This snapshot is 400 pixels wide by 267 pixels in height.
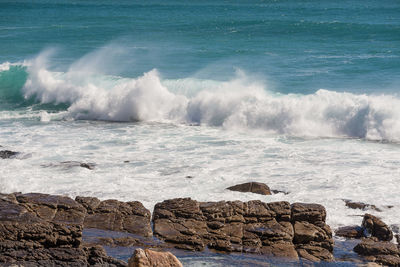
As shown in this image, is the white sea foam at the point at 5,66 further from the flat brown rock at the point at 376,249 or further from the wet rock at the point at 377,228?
the flat brown rock at the point at 376,249

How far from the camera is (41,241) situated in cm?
1085

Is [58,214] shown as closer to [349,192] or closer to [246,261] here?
[246,261]

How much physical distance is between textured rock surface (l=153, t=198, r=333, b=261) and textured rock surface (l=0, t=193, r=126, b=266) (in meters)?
1.82

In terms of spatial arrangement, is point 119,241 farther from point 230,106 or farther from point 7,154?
point 230,106

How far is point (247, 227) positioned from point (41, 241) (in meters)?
3.92

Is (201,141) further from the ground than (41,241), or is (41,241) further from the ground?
(201,141)

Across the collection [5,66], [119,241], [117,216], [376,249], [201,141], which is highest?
[5,66]

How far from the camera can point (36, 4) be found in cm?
7769

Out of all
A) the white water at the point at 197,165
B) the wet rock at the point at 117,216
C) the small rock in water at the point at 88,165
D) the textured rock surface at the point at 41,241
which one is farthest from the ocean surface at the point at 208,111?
the textured rock surface at the point at 41,241

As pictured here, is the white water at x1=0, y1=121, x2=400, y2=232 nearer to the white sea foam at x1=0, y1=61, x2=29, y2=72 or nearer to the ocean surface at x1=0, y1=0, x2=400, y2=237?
the ocean surface at x1=0, y1=0, x2=400, y2=237

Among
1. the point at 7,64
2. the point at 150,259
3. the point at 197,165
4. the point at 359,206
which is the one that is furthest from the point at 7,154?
the point at 7,64

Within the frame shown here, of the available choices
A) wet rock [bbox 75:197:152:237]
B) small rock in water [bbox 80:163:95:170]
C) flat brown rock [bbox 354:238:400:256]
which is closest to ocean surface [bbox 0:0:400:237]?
small rock in water [bbox 80:163:95:170]

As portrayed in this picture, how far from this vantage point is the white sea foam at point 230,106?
22656mm

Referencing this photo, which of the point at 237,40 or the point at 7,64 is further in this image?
the point at 237,40
